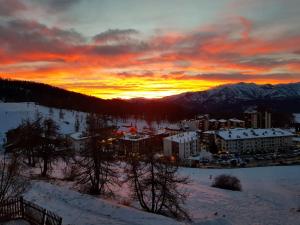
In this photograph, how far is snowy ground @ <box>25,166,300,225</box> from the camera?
22023 millimetres

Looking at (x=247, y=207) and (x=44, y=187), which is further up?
(x=44, y=187)

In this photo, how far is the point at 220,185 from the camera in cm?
5419

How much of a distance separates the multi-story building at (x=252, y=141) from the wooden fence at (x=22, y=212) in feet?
332

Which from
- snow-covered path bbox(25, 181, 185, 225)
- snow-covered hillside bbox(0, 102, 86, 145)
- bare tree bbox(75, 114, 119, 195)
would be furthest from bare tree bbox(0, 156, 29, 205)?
snow-covered hillside bbox(0, 102, 86, 145)

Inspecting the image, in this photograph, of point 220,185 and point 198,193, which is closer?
point 198,193

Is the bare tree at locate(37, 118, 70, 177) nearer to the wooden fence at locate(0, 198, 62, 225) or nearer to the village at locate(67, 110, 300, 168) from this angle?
the wooden fence at locate(0, 198, 62, 225)

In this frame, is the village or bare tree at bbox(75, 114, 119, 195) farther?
the village

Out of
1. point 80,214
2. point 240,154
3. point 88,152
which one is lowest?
point 240,154

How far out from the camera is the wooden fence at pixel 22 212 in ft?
57.4

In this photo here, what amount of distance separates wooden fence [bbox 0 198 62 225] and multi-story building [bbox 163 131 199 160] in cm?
8449

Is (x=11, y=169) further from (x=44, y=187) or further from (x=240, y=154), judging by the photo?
(x=240, y=154)

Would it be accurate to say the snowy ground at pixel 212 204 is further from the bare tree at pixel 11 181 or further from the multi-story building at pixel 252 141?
the multi-story building at pixel 252 141

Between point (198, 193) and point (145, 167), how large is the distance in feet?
44.1

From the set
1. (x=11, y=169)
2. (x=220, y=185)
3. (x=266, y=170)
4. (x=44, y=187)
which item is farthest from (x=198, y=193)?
(x=266, y=170)
